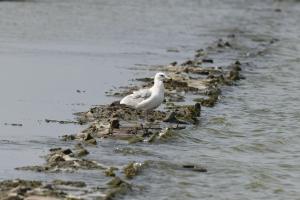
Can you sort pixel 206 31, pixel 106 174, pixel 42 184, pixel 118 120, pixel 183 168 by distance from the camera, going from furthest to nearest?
pixel 206 31 < pixel 118 120 < pixel 183 168 < pixel 106 174 < pixel 42 184

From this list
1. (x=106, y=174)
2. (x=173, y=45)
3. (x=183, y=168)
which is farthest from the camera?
(x=173, y=45)

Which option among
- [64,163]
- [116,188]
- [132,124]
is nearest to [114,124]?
[132,124]

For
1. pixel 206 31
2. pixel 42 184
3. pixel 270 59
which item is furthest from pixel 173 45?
pixel 42 184

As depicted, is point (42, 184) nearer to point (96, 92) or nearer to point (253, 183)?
point (253, 183)

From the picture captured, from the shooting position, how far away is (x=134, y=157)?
54.0ft

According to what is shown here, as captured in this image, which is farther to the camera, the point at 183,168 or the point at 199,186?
the point at 183,168

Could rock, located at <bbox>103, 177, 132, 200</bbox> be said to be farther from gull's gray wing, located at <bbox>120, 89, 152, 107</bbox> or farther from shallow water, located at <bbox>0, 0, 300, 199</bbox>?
gull's gray wing, located at <bbox>120, 89, 152, 107</bbox>

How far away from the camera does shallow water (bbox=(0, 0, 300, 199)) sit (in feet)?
50.7

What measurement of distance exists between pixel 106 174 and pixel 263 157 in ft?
13.1

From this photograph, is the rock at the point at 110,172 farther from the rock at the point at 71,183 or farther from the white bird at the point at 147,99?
the white bird at the point at 147,99

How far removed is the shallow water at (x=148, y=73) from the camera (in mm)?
15453

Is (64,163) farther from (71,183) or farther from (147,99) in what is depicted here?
(147,99)

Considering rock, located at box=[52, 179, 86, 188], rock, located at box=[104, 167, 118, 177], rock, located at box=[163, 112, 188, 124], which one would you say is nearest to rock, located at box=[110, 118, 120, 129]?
rock, located at box=[163, 112, 188, 124]

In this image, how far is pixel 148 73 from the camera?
28547 millimetres
